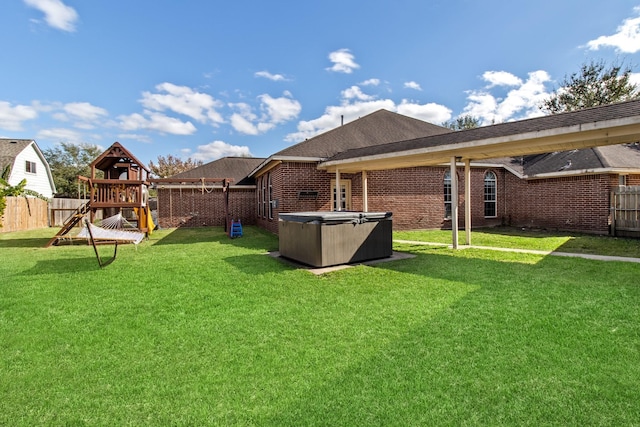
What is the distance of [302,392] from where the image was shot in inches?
94.9

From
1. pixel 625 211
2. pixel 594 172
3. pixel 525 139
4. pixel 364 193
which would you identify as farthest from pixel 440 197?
pixel 525 139

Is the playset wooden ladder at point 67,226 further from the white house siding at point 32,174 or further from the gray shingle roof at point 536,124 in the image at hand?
the white house siding at point 32,174

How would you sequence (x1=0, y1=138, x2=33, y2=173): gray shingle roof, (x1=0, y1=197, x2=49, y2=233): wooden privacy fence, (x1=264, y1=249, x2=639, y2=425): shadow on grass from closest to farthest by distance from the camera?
(x1=264, y1=249, x2=639, y2=425): shadow on grass, (x1=0, y1=197, x2=49, y2=233): wooden privacy fence, (x1=0, y1=138, x2=33, y2=173): gray shingle roof

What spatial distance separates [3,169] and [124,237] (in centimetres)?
2273

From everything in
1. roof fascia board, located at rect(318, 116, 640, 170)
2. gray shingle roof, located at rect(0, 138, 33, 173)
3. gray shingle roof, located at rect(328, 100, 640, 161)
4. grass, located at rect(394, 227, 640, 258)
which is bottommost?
grass, located at rect(394, 227, 640, 258)

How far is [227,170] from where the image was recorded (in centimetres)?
2147

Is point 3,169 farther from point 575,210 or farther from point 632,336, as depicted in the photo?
point 575,210

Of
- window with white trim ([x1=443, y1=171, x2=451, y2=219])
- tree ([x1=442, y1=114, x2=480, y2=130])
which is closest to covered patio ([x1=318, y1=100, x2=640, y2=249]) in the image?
window with white trim ([x1=443, y1=171, x2=451, y2=219])

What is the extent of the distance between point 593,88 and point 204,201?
34.2 m

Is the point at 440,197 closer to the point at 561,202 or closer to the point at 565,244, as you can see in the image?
the point at 561,202

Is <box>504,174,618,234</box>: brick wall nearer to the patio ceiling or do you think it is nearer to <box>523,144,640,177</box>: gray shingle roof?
<box>523,144,640,177</box>: gray shingle roof

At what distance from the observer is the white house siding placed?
922 inches

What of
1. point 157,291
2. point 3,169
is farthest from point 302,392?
point 3,169

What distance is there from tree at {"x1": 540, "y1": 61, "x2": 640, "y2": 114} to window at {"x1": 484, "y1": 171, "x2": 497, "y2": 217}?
1829cm
